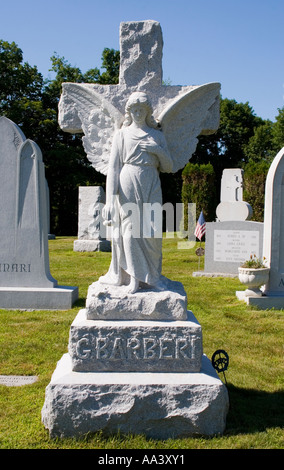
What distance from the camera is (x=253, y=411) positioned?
3.46 m

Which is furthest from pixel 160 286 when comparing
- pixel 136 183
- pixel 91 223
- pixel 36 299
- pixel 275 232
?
pixel 91 223

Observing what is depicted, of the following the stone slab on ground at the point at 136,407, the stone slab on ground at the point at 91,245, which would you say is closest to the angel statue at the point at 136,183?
the stone slab on ground at the point at 136,407

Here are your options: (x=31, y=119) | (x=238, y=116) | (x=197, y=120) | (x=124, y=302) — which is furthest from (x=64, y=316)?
(x=238, y=116)

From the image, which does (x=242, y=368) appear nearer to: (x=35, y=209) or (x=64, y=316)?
(x=64, y=316)

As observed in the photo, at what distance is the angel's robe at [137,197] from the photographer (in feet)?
11.0

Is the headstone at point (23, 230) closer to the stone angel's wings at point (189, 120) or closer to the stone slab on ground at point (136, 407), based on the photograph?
the stone angel's wings at point (189, 120)

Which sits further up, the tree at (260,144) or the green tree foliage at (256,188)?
the tree at (260,144)

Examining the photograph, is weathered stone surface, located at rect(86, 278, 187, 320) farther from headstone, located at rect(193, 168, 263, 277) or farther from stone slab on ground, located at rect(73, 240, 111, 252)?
stone slab on ground, located at rect(73, 240, 111, 252)

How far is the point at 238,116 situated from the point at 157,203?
92.9 ft

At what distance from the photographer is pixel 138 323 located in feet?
10.7

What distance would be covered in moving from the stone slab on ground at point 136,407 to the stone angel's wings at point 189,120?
1.69m

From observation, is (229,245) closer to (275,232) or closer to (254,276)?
(275,232)

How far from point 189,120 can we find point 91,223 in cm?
1065

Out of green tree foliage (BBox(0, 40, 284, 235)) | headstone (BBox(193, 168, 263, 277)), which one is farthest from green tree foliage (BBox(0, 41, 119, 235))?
headstone (BBox(193, 168, 263, 277))
